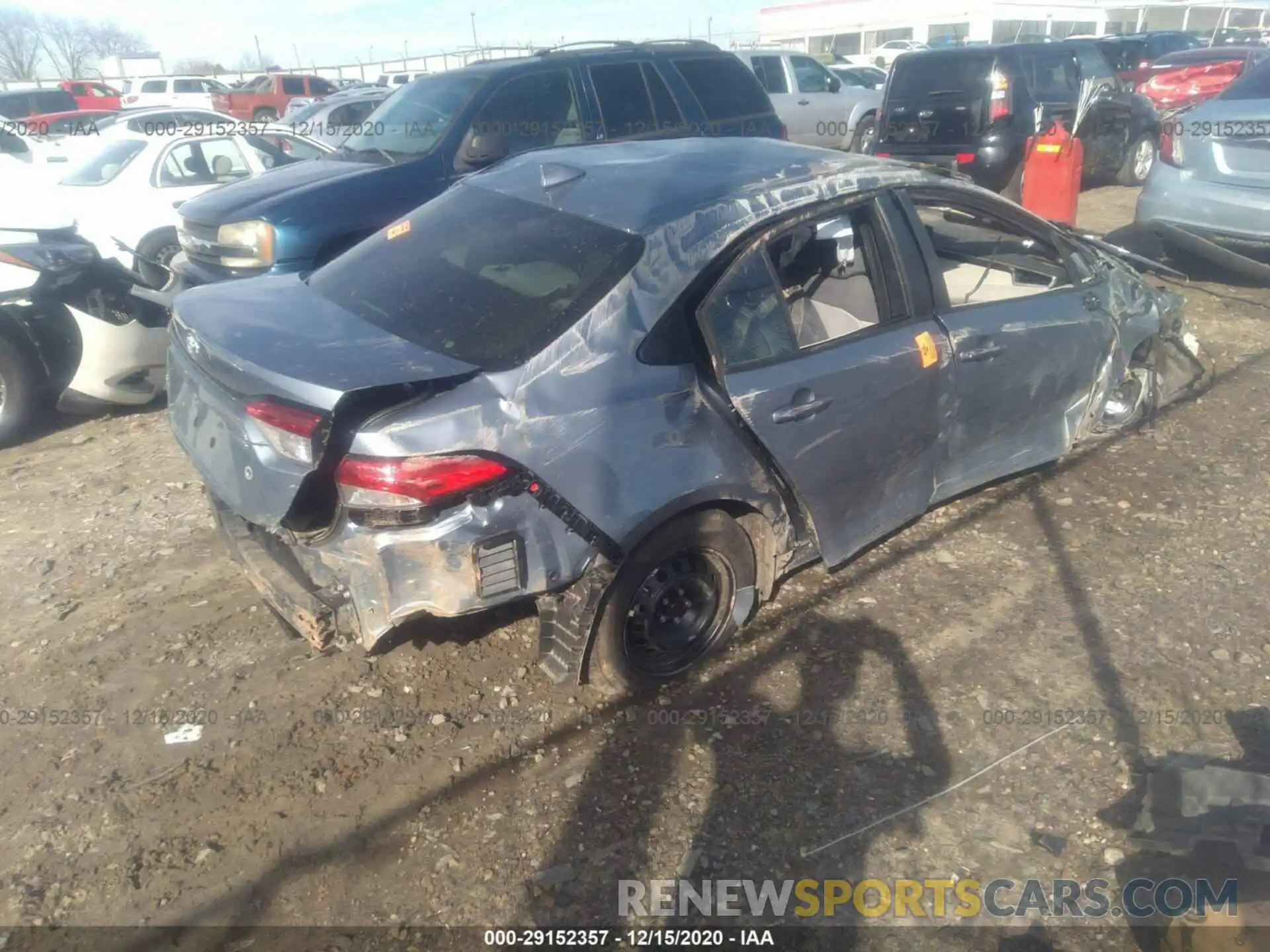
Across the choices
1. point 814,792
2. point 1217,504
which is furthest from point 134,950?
point 1217,504

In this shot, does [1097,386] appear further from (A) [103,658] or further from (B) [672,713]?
(A) [103,658]

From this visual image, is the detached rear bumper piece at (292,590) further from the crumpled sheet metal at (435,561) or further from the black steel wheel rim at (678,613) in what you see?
the black steel wheel rim at (678,613)

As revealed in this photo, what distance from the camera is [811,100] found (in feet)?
47.9

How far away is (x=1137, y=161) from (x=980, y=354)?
10340mm

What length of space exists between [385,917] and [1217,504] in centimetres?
405

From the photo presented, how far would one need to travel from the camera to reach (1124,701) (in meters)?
3.19

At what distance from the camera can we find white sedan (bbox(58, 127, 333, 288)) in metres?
8.68

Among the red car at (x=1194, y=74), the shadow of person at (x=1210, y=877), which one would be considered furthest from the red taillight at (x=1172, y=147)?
the red car at (x=1194, y=74)

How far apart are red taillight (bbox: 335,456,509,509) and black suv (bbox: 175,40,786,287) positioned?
150 inches

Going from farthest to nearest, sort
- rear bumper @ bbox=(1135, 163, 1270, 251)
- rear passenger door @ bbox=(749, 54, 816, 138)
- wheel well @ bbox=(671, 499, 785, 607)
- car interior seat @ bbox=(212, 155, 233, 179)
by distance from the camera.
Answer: rear passenger door @ bbox=(749, 54, 816, 138) → car interior seat @ bbox=(212, 155, 233, 179) → rear bumper @ bbox=(1135, 163, 1270, 251) → wheel well @ bbox=(671, 499, 785, 607)

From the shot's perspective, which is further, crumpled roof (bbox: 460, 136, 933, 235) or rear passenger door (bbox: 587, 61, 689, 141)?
rear passenger door (bbox: 587, 61, 689, 141)

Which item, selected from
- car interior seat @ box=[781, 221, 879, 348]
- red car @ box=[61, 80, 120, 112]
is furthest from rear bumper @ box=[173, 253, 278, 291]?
red car @ box=[61, 80, 120, 112]

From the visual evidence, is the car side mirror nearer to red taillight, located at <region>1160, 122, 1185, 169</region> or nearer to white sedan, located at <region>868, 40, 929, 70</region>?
red taillight, located at <region>1160, 122, 1185, 169</region>

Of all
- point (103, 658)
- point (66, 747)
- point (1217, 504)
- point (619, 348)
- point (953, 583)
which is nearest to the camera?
point (619, 348)
